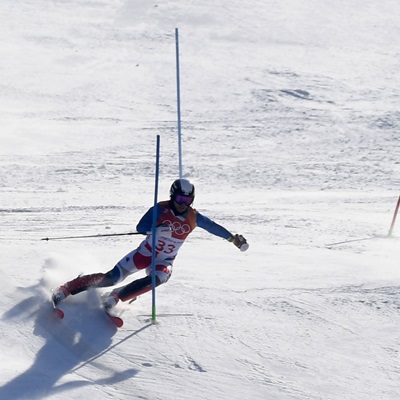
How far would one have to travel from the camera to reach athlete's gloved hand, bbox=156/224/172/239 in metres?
8.06

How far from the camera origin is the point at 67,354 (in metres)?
6.81

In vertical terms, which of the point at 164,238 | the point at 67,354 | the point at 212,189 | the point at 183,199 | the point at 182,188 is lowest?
the point at 212,189

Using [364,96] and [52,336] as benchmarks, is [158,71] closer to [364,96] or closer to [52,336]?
[364,96]

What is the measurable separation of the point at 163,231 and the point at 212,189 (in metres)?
6.46

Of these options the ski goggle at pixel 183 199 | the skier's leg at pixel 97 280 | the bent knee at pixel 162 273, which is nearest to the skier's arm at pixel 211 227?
the ski goggle at pixel 183 199

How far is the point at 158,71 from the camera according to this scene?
2175cm

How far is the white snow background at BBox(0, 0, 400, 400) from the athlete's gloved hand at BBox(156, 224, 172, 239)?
0.65 metres

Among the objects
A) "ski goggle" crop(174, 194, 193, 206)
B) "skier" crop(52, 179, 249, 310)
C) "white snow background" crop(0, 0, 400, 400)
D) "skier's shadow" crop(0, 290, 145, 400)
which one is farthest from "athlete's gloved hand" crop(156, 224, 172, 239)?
"skier's shadow" crop(0, 290, 145, 400)

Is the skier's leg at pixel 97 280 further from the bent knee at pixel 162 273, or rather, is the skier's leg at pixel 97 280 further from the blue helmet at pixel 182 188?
the blue helmet at pixel 182 188

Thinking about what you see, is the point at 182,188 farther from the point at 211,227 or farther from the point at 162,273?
the point at 162,273

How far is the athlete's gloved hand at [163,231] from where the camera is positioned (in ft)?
26.5

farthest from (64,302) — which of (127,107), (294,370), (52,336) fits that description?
(127,107)

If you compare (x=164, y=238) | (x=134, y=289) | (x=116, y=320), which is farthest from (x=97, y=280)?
(x=164, y=238)

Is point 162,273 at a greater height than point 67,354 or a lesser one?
greater
